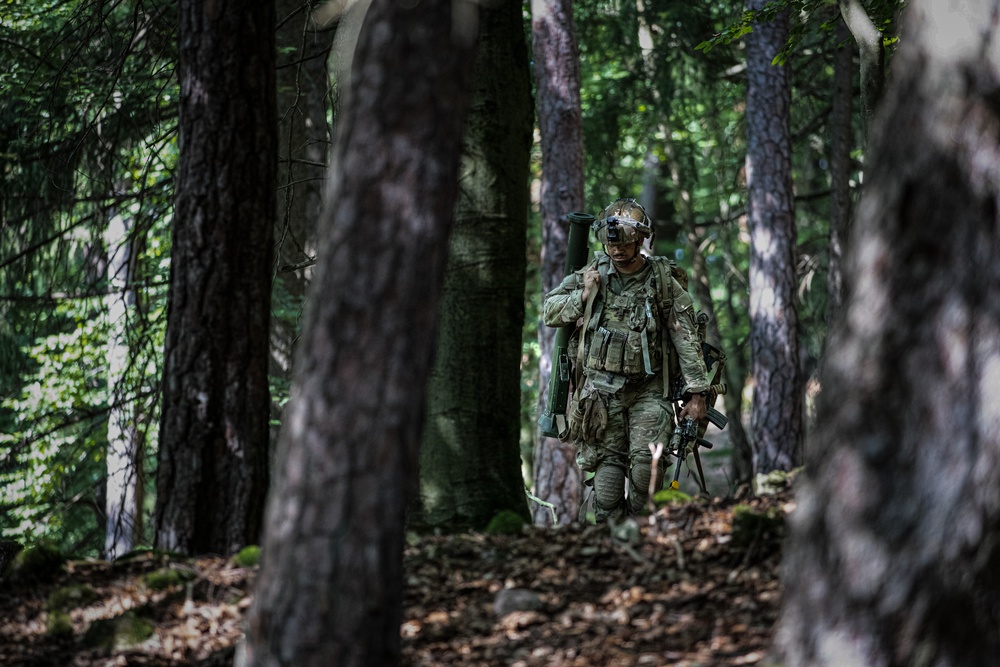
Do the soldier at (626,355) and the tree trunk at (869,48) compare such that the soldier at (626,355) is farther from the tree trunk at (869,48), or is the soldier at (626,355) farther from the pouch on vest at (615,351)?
the tree trunk at (869,48)

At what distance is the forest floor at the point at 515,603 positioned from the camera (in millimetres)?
4148

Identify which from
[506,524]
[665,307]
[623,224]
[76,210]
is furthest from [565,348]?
[76,210]

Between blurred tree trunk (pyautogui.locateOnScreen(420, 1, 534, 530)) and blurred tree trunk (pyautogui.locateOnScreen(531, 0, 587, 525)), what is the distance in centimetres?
429

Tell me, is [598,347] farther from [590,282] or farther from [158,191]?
[158,191]

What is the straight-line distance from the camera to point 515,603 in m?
4.59

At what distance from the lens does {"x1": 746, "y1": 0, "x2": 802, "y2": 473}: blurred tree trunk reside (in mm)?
12148

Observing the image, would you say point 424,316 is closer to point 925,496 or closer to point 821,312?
point 925,496

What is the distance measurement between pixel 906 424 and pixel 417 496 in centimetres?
383

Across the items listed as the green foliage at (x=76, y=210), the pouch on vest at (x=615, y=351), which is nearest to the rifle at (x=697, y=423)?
the pouch on vest at (x=615, y=351)

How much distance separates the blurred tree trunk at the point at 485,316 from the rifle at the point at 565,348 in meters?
1.01

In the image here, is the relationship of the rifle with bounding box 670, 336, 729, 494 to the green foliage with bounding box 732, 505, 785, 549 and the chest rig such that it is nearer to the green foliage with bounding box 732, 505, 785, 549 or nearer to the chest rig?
the chest rig

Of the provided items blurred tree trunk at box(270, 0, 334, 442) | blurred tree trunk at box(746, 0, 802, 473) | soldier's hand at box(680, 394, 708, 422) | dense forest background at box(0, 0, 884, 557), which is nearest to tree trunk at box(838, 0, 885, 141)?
dense forest background at box(0, 0, 884, 557)

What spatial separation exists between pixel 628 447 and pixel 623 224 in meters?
1.56

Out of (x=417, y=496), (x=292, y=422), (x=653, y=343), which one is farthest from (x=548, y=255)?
(x=292, y=422)
